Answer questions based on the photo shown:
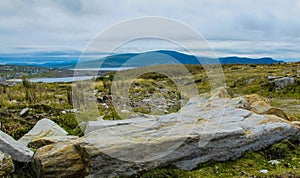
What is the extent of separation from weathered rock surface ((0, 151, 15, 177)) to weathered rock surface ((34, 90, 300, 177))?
28.3 inches

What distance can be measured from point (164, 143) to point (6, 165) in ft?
13.4

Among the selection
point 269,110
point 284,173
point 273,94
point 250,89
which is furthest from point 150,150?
point 250,89

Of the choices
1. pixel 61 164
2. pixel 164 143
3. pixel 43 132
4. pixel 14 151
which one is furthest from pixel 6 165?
pixel 164 143

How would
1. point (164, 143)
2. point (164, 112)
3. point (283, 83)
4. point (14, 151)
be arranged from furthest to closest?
point (283, 83) → point (164, 112) → point (14, 151) → point (164, 143)

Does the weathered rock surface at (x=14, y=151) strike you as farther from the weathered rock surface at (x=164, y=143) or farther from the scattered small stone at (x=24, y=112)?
the scattered small stone at (x=24, y=112)

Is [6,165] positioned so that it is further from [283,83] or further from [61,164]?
[283,83]

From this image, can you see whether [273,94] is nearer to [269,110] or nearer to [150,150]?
[269,110]

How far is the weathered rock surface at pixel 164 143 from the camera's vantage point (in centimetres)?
797

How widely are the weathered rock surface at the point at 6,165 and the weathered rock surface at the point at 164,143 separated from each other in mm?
718

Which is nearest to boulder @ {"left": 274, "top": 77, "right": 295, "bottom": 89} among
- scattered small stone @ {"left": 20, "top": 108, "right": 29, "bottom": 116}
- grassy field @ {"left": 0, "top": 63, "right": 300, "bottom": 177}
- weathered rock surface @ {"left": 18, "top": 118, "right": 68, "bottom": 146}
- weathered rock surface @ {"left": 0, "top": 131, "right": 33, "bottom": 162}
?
grassy field @ {"left": 0, "top": 63, "right": 300, "bottom": 177}

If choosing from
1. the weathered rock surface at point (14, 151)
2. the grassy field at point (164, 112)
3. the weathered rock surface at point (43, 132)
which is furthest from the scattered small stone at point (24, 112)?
the weathered rock surface at point (14, 151)

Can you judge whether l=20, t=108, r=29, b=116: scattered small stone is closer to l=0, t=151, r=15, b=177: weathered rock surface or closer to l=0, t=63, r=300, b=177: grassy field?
l=0, t=63, r=300, b=177: grassy field

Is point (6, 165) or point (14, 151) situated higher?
point (14, 151)

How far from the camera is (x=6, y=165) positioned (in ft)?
27.9
